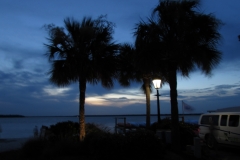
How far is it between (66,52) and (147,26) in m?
4.64

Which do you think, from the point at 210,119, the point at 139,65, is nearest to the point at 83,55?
the point at 139,65

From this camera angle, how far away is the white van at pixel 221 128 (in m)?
13.1

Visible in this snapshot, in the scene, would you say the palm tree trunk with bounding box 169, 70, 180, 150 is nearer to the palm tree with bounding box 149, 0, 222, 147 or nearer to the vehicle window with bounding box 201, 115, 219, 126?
the palm tree with bounding box 149, 0, 222, 147

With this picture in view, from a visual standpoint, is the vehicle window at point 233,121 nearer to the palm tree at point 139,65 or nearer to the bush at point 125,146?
the palm tree at point 139,65

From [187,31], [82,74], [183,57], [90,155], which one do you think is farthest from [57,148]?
[187,31]

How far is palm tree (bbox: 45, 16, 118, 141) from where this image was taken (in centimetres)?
1474

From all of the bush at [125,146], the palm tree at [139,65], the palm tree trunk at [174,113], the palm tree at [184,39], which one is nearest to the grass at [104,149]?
the bush at [125,146]

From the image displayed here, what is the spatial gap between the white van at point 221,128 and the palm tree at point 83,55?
5.51 m

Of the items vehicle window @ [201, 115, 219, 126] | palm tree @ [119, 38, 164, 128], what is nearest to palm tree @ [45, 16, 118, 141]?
palm tree @ [119, 38, 164, 128]

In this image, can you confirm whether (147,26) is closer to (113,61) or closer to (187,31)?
(187,31)

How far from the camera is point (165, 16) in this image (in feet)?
41.7

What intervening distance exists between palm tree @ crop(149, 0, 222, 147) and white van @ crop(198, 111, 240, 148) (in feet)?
8.38

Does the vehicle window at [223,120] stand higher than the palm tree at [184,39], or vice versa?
the palm tree at [184,39]

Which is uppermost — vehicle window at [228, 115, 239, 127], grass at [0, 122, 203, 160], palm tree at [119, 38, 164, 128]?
palm tree at [119, 38, 164, 128]
